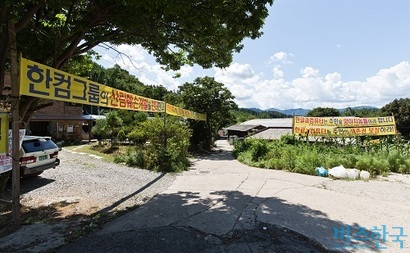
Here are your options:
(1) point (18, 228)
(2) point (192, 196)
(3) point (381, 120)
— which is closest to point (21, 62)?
(1) point (18, 228)

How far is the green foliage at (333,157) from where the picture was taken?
10750mm

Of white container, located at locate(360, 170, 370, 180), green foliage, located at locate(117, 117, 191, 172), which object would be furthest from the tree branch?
white container, located at locate(360, 170, 370, 180)

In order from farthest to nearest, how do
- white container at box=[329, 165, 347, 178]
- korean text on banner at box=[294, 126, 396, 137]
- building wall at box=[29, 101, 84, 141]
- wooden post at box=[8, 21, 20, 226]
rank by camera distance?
building wall at box=[29, 101, 84, 141]
korean text on banner at box=[294, 126, 396, 137]
white container at box=[329, 165, 347, 178]
wooden post at box=[8, 21, 20, 226]

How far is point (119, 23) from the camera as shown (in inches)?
222

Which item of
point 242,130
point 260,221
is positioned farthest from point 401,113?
point 260,221

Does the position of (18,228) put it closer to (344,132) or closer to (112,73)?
(344,132)

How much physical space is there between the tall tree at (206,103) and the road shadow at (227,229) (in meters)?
19.2

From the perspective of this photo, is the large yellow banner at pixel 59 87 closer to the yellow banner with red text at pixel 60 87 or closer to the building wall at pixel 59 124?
the yellow banner with red text at pixel 60 87

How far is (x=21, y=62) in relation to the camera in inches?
Result: 163

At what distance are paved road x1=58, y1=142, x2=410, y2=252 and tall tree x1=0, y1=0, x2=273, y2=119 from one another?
358 centimetres

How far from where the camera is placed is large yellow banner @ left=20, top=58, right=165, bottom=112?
426 centimetres

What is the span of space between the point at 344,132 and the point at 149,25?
1421cm

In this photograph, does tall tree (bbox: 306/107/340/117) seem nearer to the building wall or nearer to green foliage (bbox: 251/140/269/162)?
green foliage (bbox: 251/140/269/162)

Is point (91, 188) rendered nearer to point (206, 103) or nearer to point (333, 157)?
point (333, 157)
